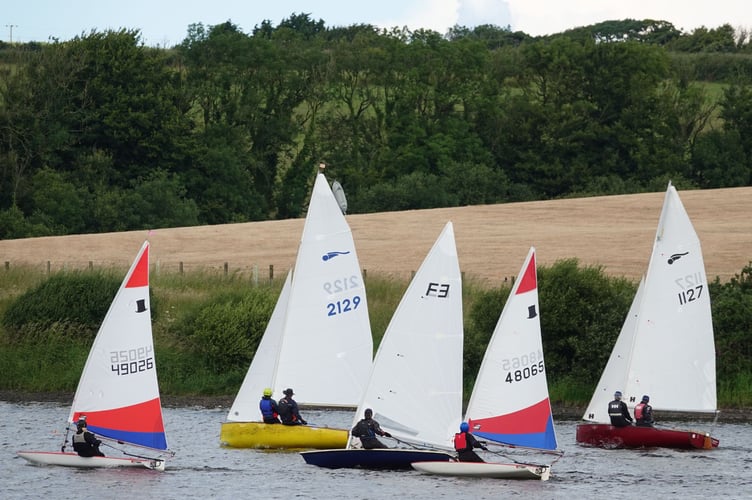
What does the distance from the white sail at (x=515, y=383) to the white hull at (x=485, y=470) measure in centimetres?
102

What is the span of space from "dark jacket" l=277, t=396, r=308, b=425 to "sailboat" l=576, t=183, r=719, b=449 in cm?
940

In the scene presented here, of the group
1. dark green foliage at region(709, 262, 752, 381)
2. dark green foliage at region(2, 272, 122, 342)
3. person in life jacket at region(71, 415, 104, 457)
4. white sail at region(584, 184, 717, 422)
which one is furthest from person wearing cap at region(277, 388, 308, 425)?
dark green foliage at region(709, 262, 752, 381)

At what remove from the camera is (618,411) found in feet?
139

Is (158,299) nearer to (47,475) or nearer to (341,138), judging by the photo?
(47,475)

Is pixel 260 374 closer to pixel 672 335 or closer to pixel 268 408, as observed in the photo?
pixel 268 408

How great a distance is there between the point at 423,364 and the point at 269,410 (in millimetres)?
5405

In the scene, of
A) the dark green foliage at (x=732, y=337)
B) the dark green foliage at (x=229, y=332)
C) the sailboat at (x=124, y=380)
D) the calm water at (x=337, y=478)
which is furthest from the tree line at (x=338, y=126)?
the sailboat at (x=124, y=380)

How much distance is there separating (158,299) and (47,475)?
2355 cm

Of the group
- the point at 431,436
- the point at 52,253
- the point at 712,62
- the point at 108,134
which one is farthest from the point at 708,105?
the point at 431,436

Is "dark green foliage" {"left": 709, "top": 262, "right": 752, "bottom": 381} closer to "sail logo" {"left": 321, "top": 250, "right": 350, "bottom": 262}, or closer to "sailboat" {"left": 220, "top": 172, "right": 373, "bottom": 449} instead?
"sailboat" {"left": 220, "top": 172, "right": 373, "bottom": 449}

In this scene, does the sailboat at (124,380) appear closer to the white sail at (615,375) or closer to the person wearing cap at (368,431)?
the person wearing cap at (368,431)

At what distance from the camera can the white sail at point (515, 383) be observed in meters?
35.7

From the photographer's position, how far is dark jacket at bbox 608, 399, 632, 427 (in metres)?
42.2

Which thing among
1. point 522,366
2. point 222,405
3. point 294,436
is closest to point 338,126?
point 222,405
